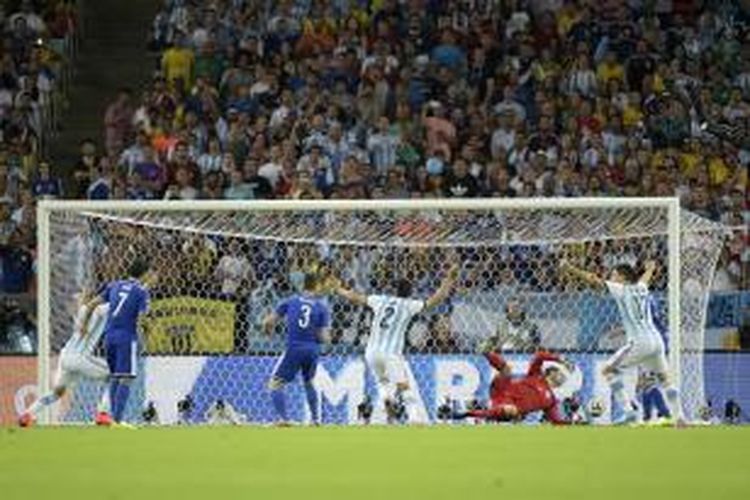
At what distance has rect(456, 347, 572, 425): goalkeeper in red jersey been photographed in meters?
19.7

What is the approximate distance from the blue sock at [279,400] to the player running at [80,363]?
153 centimetres

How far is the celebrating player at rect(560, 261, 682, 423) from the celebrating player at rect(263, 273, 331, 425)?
2.44 m

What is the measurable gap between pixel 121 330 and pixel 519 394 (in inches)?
147

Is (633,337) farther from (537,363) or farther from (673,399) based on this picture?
(537,363)

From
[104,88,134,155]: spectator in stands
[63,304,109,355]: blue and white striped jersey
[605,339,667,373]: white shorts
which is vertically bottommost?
[605,339,667,373]: white shorts

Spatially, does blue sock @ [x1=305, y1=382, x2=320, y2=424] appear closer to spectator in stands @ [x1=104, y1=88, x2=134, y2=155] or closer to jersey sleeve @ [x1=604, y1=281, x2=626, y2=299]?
jersey sleeve @ [x1=604, y1=281, x2=626, y2=299]

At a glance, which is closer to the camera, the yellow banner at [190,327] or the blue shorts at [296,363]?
the blue shorts at [296,363]

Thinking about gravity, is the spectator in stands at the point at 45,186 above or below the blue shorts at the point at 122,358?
above

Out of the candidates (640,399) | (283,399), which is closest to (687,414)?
(640,399)

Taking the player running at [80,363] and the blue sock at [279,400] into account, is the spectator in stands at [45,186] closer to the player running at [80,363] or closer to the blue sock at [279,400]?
the player running at [80,363]

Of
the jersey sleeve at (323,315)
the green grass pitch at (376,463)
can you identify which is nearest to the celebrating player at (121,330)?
the jersey sleeve at (323,315)

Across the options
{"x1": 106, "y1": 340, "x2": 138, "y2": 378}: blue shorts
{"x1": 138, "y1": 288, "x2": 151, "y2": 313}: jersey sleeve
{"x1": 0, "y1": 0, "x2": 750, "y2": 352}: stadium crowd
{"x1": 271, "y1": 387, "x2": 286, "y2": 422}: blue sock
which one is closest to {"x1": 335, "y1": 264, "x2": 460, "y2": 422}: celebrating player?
{"x1": 271, "y1": 387, "x2": 286, "y2": 422}: blue sock

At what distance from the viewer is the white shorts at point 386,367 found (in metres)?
19.9

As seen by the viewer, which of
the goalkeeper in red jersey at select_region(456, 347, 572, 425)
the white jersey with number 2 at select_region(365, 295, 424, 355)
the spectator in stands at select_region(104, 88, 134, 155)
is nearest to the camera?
the goalkeeper in red jersey at select_region(456, 347, 572, 425)
